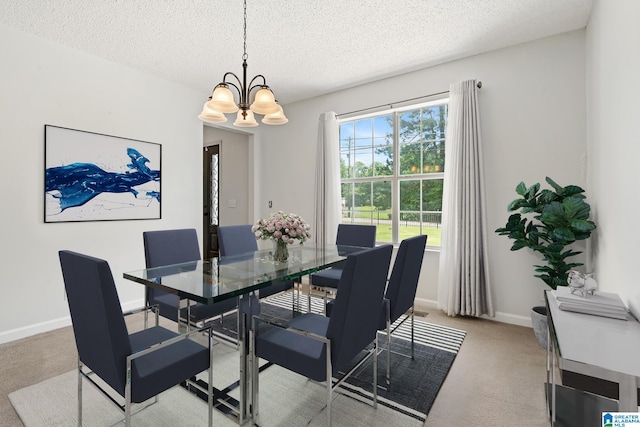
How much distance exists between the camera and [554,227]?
2463mm

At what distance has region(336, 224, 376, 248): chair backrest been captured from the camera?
3.25m

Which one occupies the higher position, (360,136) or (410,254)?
(360,136)

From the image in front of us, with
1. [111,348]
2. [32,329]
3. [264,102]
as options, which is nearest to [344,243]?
[264,102]

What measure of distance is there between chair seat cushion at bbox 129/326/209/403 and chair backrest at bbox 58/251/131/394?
0.23 feet

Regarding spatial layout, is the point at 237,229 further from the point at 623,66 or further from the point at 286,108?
the point at 623,66

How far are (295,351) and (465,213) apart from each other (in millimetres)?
2487

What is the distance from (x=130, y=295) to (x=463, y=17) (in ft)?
14.5

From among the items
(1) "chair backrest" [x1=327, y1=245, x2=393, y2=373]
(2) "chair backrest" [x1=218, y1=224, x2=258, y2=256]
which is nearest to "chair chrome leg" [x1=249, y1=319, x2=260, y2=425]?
(1) "chair backrest" [x1=327, y1=245, x2=393, y2=373]

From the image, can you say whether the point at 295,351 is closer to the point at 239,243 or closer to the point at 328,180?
the point at 239,243

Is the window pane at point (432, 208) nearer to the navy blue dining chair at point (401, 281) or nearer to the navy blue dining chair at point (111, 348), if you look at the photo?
the navy blue dining chair at point (401, 281)

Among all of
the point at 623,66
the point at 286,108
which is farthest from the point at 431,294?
the point at 286,108

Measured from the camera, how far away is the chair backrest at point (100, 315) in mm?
1184

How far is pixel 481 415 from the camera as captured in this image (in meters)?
1.74

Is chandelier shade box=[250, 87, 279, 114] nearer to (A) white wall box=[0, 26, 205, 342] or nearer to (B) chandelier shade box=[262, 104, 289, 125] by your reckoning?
(B) chandelier shade box=[262, 104, 289, 125]
